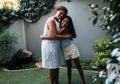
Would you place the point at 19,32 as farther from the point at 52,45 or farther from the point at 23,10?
the point at 52,45

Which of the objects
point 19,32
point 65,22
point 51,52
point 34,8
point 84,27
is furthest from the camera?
point 19,32

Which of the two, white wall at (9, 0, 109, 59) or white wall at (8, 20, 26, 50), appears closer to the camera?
white wall at (9, 0, 109, 59)

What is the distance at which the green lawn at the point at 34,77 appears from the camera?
648 cm

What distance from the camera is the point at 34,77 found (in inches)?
272

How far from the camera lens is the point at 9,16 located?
28.0ft

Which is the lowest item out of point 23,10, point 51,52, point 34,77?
point 34,77

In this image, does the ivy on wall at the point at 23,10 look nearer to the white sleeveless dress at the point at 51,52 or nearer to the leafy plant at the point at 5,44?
the leafy plant at the point at 5,44

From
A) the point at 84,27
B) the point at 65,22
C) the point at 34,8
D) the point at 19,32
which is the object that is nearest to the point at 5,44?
the point at 19,32

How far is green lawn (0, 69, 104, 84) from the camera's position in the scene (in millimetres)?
6484

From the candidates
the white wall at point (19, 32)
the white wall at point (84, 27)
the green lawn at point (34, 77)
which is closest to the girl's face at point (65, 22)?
the green lawn at point (34, 77)

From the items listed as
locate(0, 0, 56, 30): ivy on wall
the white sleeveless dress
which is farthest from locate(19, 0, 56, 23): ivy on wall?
the white sleeveless dress

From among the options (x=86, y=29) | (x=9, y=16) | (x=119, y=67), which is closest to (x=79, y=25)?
(x=86, y=29)

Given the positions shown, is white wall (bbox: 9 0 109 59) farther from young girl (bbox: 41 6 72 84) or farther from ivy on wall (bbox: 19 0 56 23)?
young girl (bbox: 41 6 72 84)

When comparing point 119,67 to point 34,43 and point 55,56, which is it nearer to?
point 55,56
